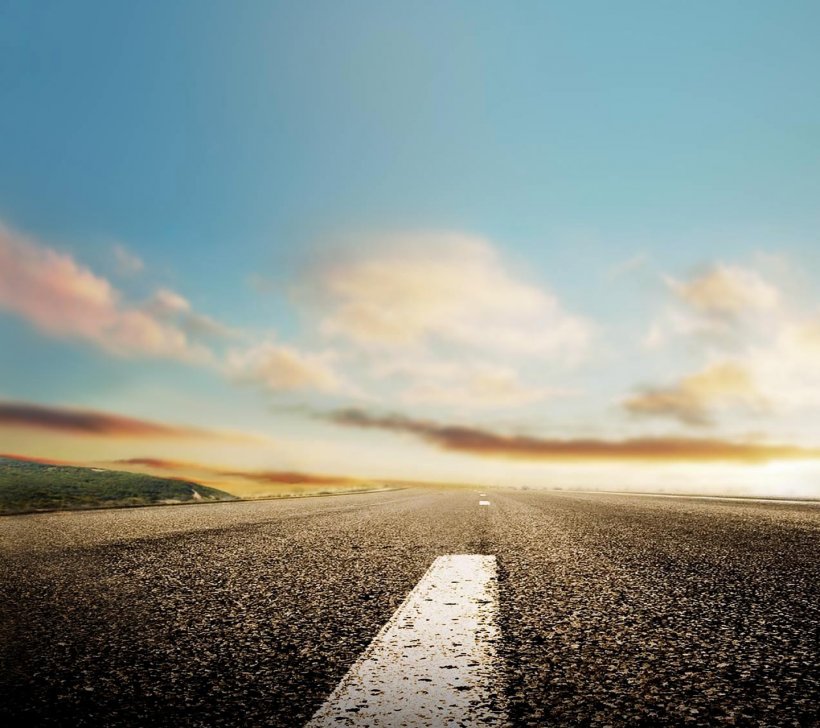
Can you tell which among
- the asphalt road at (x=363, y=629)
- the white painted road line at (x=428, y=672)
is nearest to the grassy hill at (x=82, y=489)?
the asphalt road at (x=363, y=629)

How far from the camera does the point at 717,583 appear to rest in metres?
3.75

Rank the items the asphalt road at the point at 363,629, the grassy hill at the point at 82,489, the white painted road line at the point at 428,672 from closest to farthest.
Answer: the white painted road line at the point at 428,672 → the asphalt road at the point at 363,629 → the grassy hill at the point at 82,489

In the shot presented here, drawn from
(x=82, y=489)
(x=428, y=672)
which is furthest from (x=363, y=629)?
(x=82, y=489)

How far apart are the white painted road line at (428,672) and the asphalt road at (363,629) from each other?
0.24ft

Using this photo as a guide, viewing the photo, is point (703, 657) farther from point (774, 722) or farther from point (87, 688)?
point (87, 688)

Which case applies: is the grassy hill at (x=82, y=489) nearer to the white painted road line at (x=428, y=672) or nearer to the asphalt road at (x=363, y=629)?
the asphalt road at (x=363, y=629)

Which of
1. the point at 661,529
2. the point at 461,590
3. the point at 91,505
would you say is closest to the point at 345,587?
the point at 461,590

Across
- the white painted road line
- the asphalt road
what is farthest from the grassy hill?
the white painted road line

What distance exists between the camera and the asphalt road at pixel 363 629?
180 cm

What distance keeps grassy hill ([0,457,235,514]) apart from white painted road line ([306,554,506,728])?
526 inches

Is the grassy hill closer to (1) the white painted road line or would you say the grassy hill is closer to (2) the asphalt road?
(2) the asphalt road

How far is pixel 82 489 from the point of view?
62.2ft

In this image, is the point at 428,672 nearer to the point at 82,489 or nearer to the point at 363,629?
the point at 363,629

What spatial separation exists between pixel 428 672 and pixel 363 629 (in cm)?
66
